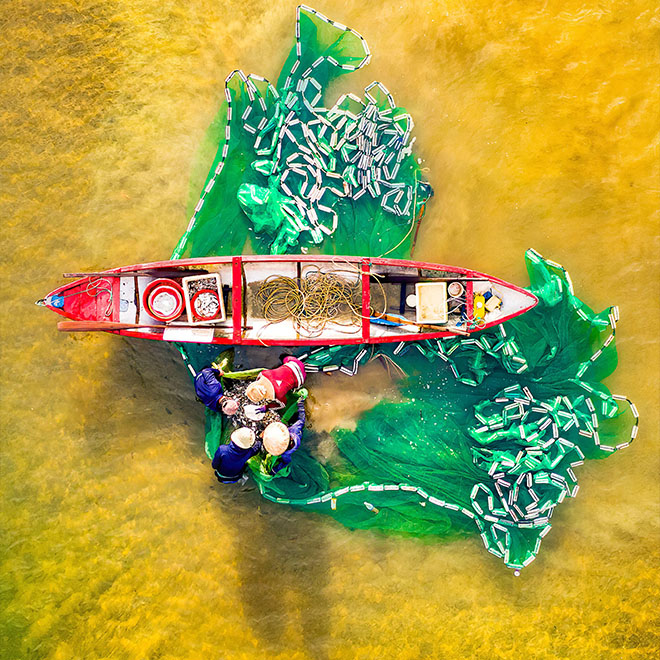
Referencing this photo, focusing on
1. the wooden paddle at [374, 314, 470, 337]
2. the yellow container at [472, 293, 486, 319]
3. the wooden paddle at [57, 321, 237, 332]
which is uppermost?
the yellow container at [472, 293, 486, 319]

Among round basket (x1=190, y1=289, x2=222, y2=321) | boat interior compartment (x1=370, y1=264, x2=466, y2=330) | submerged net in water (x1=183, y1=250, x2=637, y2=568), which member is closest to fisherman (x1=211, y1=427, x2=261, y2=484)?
submerged net in water (x1=183, y1=250, x2=637, y2=568)

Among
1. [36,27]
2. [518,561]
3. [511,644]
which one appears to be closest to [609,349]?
[518,561]

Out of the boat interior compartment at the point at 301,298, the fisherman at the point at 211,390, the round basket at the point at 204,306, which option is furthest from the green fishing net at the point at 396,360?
the round basket at the point at 204,306

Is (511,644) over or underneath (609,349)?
underneath

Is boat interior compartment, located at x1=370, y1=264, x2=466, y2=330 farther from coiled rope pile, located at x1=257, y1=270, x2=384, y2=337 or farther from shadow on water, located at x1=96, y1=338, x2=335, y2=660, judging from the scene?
shadow on water, located at x1=96, y1=338, x2=335, y2=660

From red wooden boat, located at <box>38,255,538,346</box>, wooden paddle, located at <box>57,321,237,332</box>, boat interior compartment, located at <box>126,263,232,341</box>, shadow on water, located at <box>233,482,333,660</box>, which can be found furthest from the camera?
shadow on water, located at <box>233,482,333,660</box>

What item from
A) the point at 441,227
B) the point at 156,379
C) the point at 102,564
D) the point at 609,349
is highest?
the point at 441,227

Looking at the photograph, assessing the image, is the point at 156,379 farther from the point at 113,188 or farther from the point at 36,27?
the point at 36,27
